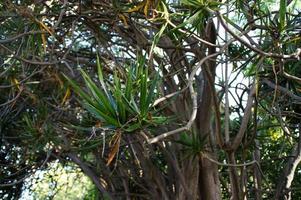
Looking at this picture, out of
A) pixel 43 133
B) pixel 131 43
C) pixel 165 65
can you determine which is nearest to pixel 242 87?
pixel 165 65

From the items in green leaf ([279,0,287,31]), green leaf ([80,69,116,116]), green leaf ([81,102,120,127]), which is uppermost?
green leaf ([279,0,287,31])

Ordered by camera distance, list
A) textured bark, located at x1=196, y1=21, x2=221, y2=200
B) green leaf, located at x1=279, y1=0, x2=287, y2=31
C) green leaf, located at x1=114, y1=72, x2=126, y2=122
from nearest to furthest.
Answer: green leaf, located at x1=114, y1=72, x2=126, y2=122 → green leaf, located at x1=279, y1=0, x2=287, y2=31 → textured bark, located at x1=196, y1=21, x2=221, y2=200

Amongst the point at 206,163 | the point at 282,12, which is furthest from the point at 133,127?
the point at 206,163

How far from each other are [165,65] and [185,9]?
89 cm

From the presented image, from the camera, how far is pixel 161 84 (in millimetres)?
3033

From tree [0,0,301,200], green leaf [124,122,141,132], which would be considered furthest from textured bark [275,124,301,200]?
green leaf [124,122,141,132]

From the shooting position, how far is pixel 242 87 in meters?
3.33

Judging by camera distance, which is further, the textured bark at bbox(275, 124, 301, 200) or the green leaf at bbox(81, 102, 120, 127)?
the textured bark at bbox(275, 124, 301, 200)

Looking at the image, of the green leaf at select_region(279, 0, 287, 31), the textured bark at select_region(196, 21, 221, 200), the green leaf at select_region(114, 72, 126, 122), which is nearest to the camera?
the green leaf at select_region(114, 72, 126, 122)

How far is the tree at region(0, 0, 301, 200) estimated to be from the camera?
7.23ft

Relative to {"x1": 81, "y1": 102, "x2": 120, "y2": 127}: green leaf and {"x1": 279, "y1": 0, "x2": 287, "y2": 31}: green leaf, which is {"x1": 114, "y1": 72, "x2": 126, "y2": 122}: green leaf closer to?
{"x1": 81, "y1": 102, "x2": 120, "y2": 127}: green leaf

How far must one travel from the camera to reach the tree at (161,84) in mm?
2205

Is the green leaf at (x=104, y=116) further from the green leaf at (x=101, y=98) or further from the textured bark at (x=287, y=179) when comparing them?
the textured bark at (x=287, y=179)

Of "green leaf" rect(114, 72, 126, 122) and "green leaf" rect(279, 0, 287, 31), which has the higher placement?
"green leaf" rect(279, 0, 287, 31)
